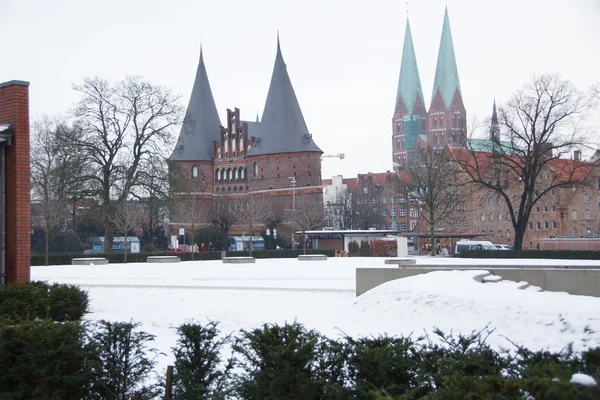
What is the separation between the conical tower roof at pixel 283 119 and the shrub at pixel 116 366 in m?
81.4

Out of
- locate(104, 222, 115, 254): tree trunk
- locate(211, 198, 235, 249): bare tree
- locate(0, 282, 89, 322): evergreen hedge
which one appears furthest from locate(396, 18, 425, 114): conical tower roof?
locate(0, 282, 89, 322): evergreen hedge

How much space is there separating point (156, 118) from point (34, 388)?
43.4m

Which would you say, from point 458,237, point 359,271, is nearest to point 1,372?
point 359,271

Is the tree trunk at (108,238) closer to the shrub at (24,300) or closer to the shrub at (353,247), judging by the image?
the shrub at (353,247)

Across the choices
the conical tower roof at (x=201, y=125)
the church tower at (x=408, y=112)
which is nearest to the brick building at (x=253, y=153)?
the conical tower roof at (x=201, y=125)

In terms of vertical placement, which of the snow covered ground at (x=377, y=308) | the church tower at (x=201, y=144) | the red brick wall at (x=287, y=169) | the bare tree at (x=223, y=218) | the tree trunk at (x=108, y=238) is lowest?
the snow covered ground at (x=377, y=308)

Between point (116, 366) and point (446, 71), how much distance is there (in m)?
139

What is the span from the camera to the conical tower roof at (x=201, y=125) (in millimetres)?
93750

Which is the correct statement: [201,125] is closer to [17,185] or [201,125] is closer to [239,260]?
[239,260]

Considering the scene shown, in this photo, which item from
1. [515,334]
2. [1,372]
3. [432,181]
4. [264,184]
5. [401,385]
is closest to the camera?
[401,385]

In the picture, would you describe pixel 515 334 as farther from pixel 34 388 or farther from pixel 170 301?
pixel 170 301

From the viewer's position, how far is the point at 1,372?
656 centimetres

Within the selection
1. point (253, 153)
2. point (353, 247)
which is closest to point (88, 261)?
point (353, 247)

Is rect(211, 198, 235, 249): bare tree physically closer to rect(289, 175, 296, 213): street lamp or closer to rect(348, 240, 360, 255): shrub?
rect(289, 175, 296, 213): street lamp
